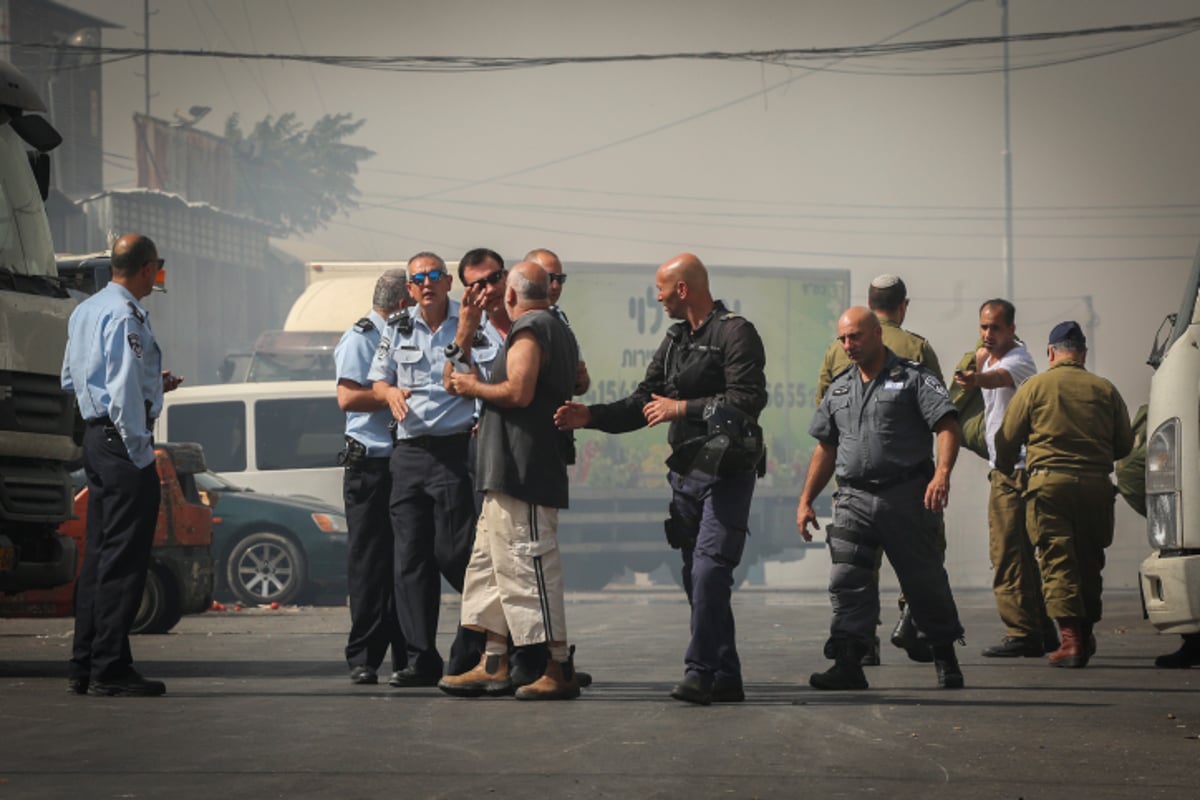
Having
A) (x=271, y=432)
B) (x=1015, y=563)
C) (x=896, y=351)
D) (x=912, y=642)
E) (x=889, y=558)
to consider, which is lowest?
(x=912, y=642)

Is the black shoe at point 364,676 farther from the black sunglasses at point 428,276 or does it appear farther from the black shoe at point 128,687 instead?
the black sunglasses at point 428,276

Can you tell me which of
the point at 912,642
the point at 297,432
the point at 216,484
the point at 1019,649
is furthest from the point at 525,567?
the point at 297,432

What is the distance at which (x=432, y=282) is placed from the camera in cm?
935

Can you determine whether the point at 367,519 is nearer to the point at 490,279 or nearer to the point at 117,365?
the point at 490,279

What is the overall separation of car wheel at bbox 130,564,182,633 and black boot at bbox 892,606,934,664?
5.59m

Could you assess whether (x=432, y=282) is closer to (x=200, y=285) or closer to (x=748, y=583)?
(x=748, y=583)

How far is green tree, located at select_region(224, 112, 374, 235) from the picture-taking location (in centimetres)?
6412

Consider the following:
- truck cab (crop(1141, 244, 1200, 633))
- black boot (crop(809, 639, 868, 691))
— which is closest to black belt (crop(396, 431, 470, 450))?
black boot (crop(809, 639, 868, 691))

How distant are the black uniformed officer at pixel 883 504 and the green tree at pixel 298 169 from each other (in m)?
56.0

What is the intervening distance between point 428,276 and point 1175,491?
352cm

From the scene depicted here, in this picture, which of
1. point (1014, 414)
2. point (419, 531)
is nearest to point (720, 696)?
point (419, 531)

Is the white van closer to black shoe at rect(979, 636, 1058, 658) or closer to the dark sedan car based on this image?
the dark sedan car

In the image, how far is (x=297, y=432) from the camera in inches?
886

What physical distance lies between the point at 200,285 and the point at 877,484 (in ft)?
140
